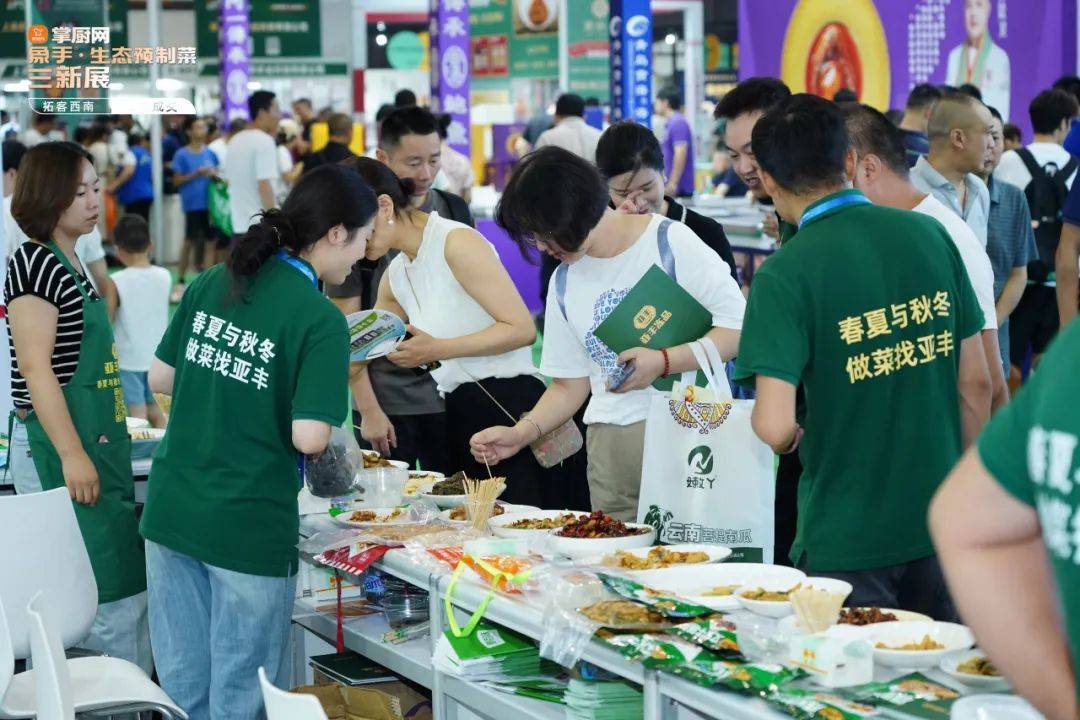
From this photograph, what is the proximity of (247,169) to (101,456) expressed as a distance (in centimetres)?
778

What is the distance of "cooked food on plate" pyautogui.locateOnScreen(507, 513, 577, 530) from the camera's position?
3266 mm

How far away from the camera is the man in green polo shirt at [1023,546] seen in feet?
4.17

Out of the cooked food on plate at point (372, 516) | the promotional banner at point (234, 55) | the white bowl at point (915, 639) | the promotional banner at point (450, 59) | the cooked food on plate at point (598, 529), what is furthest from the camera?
the promotional banner at point (234, 55)

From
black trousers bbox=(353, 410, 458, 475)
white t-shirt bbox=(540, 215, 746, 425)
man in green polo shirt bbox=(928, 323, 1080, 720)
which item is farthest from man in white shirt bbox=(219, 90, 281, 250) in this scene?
man in green polo shirt bbox=(928, 323, 1080, 720)

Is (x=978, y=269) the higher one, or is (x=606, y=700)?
(x=978, y=269)

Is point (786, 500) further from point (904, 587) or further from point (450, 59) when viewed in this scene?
point (450, 59)

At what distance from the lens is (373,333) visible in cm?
365

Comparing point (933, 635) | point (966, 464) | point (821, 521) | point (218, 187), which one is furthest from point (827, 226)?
point (218, 187)

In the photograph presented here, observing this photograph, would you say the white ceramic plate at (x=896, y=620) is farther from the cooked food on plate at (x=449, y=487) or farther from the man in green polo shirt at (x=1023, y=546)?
the cooked food on plate at (x=449, y=487)

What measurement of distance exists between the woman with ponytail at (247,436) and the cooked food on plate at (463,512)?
20.9 inches

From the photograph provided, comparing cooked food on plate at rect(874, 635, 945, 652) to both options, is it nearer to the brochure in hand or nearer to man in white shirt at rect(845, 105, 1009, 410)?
man in white shirt at rect(845, 105, 1009, 410)

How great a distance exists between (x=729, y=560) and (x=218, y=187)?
11.3m

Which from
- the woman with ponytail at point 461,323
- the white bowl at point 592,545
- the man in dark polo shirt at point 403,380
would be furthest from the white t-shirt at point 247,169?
the white bowl at point 592,545

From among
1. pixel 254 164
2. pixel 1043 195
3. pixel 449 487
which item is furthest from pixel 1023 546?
pixel 254 164
